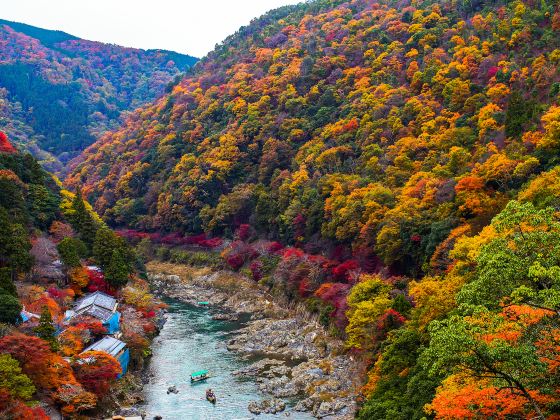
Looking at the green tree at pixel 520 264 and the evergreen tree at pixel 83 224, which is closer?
the green tree at pixel 520 264

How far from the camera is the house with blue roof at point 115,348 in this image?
115 feet

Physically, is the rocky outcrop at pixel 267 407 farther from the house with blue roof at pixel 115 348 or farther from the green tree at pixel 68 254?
the green tree at pixel 68 254

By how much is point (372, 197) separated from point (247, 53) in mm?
69834

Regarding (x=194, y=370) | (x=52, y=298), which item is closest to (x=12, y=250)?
(x=52, y=298)

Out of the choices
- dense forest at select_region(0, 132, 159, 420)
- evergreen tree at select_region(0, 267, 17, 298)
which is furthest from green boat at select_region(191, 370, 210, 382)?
evergreen tree at select_region(0, 267, 17, 298)

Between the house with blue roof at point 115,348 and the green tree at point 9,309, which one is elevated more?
the green tree at point 9,309

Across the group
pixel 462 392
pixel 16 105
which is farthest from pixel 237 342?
pixel 16 105

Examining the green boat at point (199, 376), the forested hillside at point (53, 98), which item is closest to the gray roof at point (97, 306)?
the green boat at point (199, 376)

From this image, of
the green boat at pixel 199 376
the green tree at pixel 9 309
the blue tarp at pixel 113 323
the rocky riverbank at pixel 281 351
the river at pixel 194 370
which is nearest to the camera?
the green tree at pixel 9 309

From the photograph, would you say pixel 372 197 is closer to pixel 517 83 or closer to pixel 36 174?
pixel 517 83

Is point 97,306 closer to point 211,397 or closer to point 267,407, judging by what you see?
point 211,397

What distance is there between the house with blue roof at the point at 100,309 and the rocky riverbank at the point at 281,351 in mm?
9247

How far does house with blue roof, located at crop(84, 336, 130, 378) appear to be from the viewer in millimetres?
34909

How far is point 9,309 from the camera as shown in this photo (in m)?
30.7
